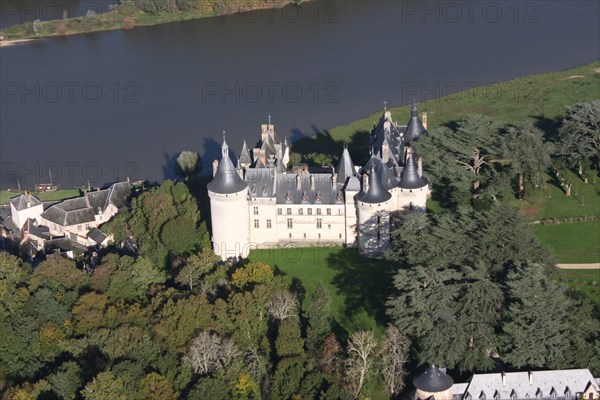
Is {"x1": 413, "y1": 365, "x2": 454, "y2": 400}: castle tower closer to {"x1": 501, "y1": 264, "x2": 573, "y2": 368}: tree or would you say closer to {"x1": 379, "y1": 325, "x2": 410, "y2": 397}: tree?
{"x1": 379, "y1": 325, "x2": 410, "y2": 397}: tree

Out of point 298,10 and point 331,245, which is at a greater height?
point 298,10

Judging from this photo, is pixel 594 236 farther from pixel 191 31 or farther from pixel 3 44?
pixel 3 44

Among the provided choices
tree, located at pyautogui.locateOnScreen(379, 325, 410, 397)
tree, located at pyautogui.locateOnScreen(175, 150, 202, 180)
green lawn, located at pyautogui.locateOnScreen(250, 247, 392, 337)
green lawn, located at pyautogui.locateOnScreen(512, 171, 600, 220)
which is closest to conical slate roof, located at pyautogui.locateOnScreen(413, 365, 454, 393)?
tree, located at pyautogui.locateOnScreen(379, 325, 410, 397)

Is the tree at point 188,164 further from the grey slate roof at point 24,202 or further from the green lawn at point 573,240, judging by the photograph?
the green lawn at point 573,240

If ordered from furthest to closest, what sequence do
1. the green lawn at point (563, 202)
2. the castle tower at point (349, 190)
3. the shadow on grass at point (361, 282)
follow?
the green lawn at point (563, 202)
the castle tower at point (349, 190)
the shadow on grass at point (361, 282)

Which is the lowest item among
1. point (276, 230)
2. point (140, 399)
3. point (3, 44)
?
point (140, 399)

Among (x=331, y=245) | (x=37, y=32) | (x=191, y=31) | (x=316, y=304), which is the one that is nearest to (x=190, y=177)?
(x=331, y=245)

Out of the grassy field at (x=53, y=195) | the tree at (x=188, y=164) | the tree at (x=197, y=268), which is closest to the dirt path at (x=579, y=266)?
the tree at (x=197, y=268)

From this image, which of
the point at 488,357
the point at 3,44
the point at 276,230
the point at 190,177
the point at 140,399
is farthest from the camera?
the point at 3,44
